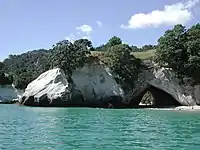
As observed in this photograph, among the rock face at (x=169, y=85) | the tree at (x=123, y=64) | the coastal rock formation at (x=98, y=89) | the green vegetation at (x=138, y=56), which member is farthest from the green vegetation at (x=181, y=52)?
the tree at (x=123, y=64)

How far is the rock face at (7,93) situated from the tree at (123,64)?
107 ft

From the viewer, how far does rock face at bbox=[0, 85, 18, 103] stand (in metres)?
85.2

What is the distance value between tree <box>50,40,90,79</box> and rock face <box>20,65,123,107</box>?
1.65 metres

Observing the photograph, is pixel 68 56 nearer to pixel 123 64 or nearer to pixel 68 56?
pixel 68 56

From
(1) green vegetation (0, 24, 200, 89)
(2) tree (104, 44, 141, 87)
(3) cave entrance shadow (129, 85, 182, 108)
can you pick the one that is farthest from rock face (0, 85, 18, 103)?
(2) tree (104, 44, 141, 87)

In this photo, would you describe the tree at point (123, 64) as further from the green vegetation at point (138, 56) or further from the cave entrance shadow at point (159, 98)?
the cave entrance shadow at point (159, 98)

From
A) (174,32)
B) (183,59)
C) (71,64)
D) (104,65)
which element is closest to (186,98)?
(183,59)

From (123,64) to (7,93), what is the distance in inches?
1436

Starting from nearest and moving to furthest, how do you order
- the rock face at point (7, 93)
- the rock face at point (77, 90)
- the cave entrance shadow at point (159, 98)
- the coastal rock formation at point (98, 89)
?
the coastal rock formation at point (98, 89) < the rock face at point (77, 90) < the cave entrance shadow at point (159, 98) < the rock face at point (7, 93)

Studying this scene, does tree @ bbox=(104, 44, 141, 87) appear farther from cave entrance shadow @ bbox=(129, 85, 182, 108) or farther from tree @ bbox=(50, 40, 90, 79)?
cave entrance shadow @ bbox=(129, 85, 182, 108)

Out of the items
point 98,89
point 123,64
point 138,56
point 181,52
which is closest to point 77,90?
point 98,89

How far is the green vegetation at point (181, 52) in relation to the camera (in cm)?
5806

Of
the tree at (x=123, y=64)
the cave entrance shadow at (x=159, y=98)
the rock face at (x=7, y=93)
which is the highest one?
the tree at (x=123, y=64)

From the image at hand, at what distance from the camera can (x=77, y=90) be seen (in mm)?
64250
